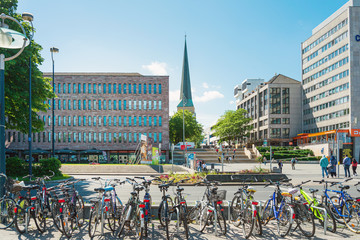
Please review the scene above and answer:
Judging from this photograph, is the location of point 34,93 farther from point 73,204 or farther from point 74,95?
point 74,95

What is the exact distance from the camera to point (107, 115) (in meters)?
62.3

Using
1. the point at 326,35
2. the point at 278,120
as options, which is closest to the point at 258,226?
the point at 326,35

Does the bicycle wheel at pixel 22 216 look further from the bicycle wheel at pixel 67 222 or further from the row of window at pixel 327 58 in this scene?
the row of window at pixel 327 58

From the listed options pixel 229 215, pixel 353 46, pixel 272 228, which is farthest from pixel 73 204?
pixel 353 46

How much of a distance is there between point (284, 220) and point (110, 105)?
5823 centimetres

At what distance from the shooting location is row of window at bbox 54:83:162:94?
62188 millimetres

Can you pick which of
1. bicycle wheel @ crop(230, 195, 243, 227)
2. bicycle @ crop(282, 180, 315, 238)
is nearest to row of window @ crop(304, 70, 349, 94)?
bicycle wheel @ crop(230, 195, 243, 227)

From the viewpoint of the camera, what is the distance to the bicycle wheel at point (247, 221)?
267 inches

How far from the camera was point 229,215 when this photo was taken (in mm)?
8500

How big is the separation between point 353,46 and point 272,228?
63.7 metres

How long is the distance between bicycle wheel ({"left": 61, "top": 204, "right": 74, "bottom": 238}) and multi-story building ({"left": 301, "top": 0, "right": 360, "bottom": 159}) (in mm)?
60443

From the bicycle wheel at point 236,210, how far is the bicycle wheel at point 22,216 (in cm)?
524

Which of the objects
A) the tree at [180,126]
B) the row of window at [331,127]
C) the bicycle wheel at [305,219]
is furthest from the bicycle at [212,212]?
the tree at [180,126]

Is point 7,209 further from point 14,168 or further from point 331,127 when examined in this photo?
point 331,127
